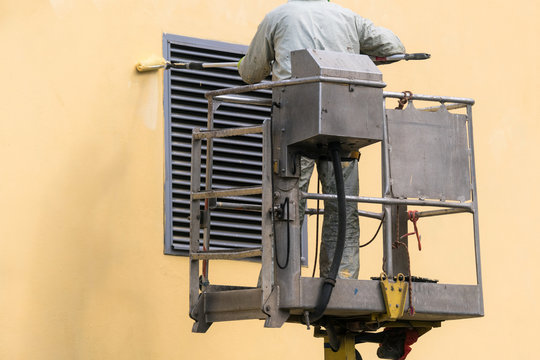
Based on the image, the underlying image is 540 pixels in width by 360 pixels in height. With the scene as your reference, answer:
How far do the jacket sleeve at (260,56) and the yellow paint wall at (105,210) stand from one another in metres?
1.19

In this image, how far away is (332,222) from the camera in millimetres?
6617

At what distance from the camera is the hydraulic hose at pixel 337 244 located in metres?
5.99

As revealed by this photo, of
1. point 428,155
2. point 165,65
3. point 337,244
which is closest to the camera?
point 337,244

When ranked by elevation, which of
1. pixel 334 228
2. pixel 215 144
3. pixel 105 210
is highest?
pixel 215 144

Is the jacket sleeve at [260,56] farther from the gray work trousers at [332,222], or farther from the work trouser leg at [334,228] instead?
the work trouser leg at [334,228]

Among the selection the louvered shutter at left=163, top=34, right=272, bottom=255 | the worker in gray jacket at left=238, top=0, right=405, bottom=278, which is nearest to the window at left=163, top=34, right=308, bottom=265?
the louvered shutter at left=163, top=34, right=272, bottom=255

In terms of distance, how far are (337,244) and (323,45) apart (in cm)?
135

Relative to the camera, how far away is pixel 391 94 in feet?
21.5

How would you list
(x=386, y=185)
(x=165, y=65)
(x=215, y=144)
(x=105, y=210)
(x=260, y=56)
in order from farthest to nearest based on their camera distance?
(x=215, y=144), (x=165, y=65), (x=105, y=210), (x=260, y=56), (x=386, y=185)

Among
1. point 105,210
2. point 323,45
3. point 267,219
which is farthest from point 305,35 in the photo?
point 105,210

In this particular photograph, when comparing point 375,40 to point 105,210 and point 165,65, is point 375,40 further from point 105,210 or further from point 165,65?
point 105,210

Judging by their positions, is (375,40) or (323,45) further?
(375,40)

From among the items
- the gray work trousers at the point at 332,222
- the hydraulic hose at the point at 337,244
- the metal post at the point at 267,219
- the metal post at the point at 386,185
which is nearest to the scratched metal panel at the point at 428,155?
the metal post at the point at 386,185

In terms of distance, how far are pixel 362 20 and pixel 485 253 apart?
9.04 feet
